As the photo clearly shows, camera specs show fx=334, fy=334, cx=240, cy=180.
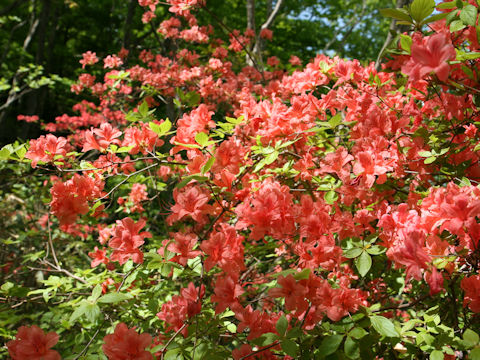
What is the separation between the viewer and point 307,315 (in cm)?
110

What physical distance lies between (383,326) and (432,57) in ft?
2.50

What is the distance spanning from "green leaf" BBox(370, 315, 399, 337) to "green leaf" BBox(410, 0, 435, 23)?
97 centimetres

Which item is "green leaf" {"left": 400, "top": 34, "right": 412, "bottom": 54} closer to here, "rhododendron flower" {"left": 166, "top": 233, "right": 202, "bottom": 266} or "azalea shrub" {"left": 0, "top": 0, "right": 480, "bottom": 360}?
"azalea shrub" {"left": 0, "top": 0, "right": 480, "bottom": 360}

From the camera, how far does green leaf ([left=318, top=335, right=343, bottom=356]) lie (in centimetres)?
91

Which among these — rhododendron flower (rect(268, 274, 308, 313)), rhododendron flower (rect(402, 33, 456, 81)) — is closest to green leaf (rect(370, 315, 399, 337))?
rhododendron flower (rect(268, 274, 308, 313))

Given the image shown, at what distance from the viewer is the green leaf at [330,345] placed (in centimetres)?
91

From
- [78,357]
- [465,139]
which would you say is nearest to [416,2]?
[465,139]

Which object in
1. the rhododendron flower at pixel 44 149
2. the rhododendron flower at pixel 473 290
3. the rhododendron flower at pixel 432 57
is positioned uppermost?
the rhododendron flower at pixel 432 57

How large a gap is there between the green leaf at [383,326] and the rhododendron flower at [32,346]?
92cm

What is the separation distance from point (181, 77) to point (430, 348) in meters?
3.04

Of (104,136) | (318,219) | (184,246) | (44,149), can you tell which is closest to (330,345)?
(318,219)

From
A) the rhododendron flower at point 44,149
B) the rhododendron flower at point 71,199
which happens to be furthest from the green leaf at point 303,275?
the rhododendron flower at point 44,149

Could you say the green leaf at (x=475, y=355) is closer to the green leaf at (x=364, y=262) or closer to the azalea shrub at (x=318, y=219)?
the azalea shrub at (x=318, y=219)

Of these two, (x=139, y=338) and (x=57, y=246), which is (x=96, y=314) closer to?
(x=139, y=338)
